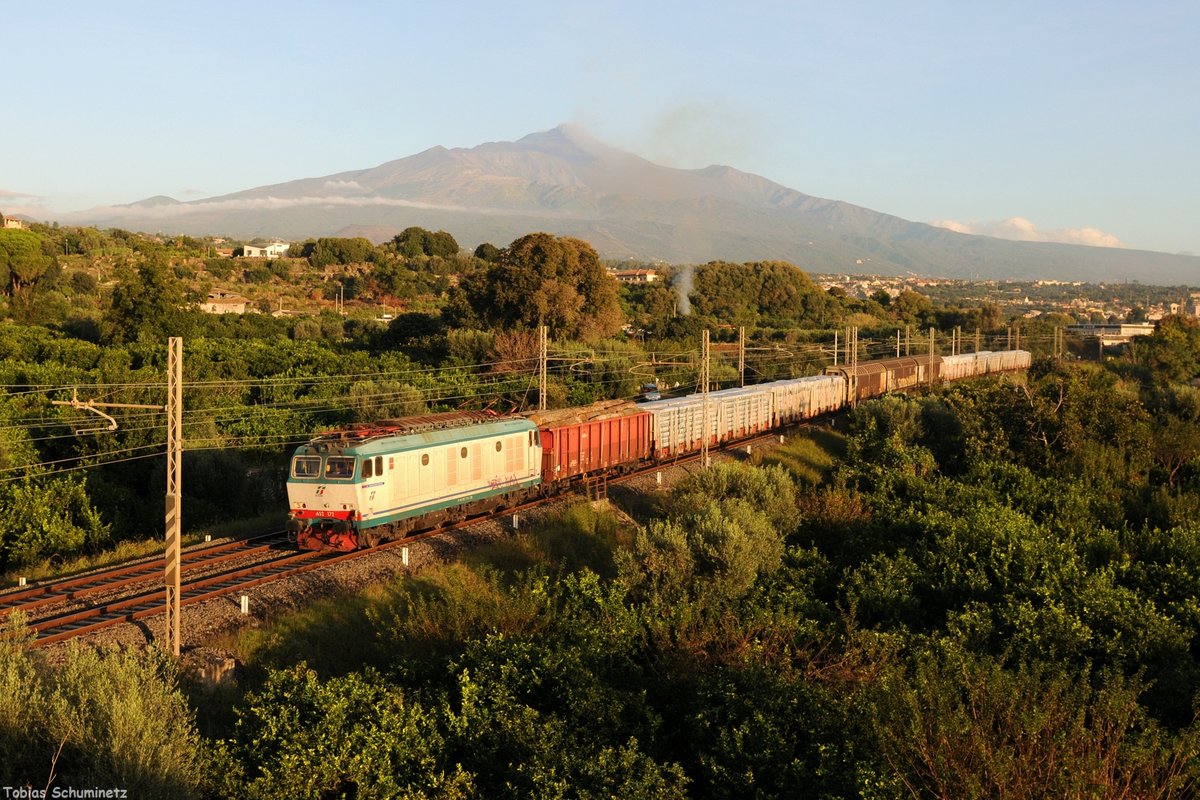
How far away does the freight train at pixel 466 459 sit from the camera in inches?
829

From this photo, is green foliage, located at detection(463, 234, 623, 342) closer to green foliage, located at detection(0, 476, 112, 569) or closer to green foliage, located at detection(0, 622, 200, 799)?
green foliage, located at detection(0, 476, 112, 569)

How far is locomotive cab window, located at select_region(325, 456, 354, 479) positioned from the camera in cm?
2077

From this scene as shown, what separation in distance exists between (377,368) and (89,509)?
2579cm

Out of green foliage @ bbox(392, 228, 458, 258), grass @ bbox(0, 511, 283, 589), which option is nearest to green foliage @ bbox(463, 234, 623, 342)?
grass @ bbox(0, 511, 283, 589)

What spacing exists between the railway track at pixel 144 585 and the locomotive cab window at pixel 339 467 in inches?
74.9

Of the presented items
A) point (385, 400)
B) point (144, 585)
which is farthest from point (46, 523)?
point (385, 400)

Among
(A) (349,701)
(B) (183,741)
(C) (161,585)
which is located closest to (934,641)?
(A) (349,701)

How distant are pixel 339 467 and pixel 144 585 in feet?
15.2

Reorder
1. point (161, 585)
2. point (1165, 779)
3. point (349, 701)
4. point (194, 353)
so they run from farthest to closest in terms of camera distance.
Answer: point (194, 353)
point (161, 585)
point (349, 701)
point (1165, 779)

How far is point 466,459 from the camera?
2409cm

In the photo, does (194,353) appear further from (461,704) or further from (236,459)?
(461,704)

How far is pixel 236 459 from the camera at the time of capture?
3145 centimetres

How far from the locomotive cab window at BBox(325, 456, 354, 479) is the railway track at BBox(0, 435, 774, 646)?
6.25 feet

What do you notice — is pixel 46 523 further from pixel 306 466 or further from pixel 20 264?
pixel 20 264
